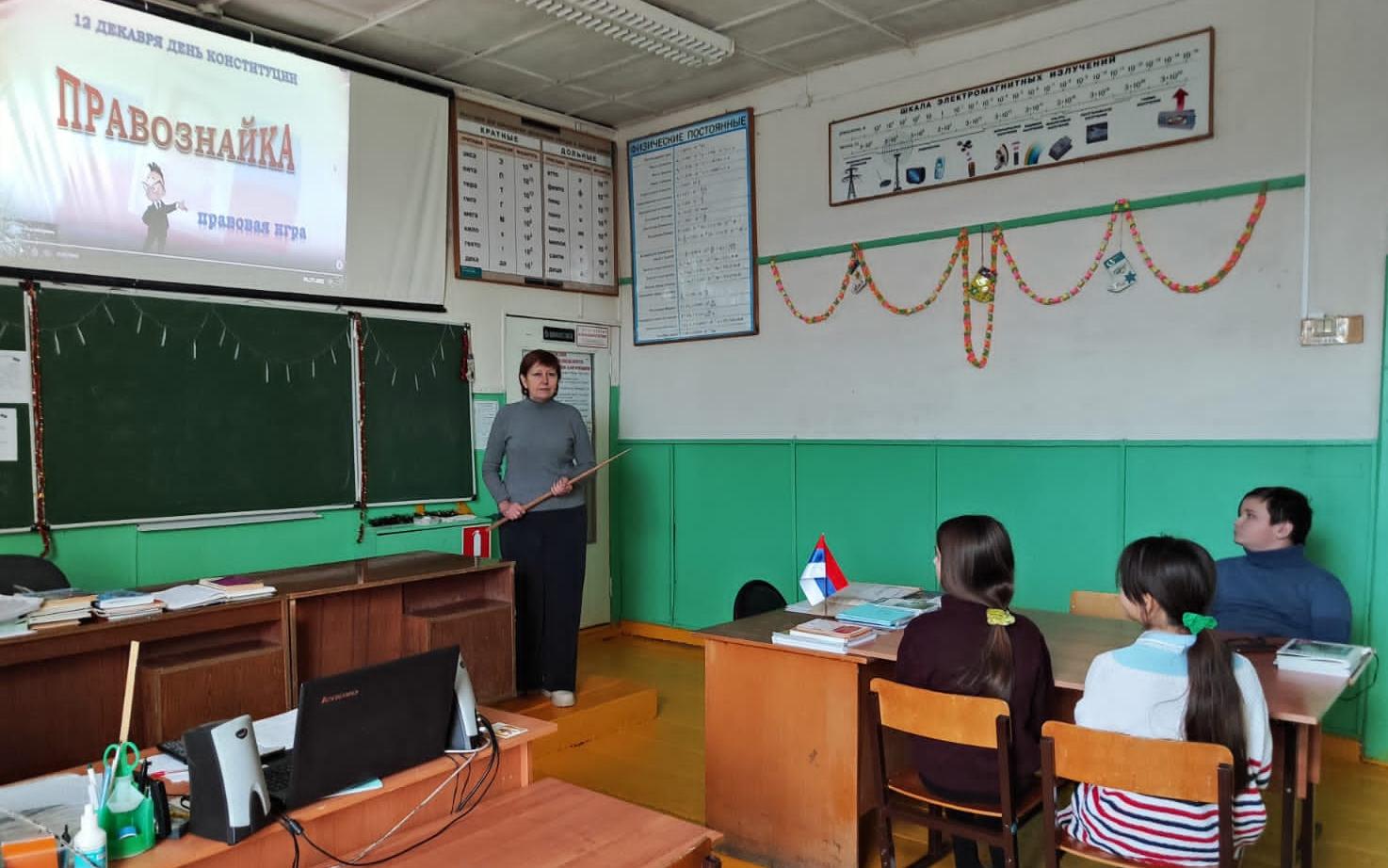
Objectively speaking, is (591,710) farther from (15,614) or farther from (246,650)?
(15,614)

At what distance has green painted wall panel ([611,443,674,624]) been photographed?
5.94 m

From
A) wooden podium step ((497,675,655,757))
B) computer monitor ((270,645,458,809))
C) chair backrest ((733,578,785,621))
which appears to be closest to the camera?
computer monitor ((270,645,458,809))

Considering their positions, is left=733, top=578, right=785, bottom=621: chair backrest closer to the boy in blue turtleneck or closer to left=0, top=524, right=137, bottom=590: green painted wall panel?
the boy in blue turtleneck

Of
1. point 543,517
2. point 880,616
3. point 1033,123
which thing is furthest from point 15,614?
point 1033,123

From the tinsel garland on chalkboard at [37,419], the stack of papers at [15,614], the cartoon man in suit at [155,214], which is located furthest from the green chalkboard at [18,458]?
the stack of papers at [15,614]

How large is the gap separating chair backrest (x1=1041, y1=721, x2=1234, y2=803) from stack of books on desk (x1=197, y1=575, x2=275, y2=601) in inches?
102

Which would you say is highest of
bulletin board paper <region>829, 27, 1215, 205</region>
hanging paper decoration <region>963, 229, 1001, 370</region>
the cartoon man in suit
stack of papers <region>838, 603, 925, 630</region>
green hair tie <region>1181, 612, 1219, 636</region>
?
bulletin board paper <region>829, 27, 1215, 205</region>

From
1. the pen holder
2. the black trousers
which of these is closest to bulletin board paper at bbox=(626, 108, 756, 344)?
the black trousers

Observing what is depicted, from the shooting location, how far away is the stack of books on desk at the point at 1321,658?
7.66 ft

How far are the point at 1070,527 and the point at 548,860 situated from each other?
3.31 metres

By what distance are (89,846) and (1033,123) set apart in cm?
442

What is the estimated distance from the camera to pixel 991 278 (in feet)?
15.0

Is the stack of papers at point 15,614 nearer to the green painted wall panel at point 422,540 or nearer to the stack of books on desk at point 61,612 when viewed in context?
the stack of books on desk at point 61,612

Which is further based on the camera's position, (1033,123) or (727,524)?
(727,524)
